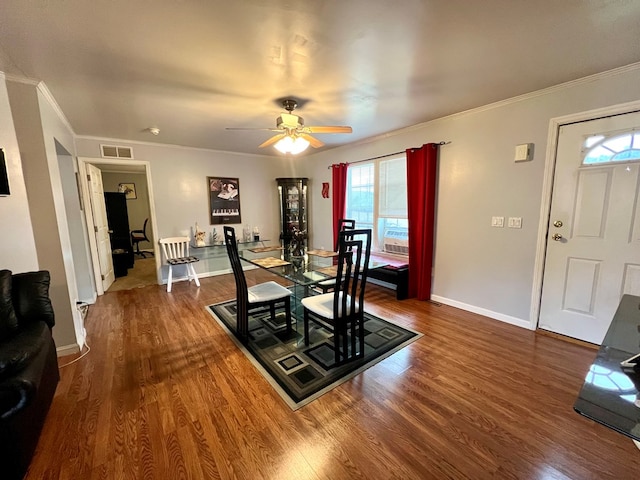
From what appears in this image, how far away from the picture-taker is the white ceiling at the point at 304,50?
1.40 metres

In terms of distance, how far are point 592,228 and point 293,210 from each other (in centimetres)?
438

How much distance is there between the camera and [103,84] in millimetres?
2184

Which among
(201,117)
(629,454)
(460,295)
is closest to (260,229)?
(201,117)

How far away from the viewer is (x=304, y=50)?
1761mm

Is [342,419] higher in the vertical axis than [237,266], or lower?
lower

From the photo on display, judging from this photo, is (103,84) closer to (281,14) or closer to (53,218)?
(53,218)

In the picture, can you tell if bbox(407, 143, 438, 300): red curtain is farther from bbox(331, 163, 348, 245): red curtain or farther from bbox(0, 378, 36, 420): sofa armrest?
bbox(0, 378, 36, 420): sofa armrest

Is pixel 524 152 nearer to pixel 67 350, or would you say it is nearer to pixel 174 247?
pixel 67 350

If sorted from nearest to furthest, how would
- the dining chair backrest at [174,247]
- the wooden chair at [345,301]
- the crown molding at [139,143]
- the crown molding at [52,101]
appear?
the wooden chair at [345,301] < the crown molding at [52,101] < the crown molding at [139,143] < the dining chair backrest at [174,247]

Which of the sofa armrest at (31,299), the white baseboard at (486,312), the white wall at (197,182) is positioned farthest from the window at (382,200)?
the sofa armrest at (31,299)

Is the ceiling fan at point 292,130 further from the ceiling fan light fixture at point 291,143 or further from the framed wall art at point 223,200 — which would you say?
the framed wall art at point 223,200

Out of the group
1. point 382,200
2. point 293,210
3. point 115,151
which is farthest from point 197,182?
point 382,200

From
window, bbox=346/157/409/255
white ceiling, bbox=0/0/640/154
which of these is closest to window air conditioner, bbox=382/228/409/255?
window, bbox=346/157/409/255

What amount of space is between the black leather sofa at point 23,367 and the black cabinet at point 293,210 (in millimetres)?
3803
